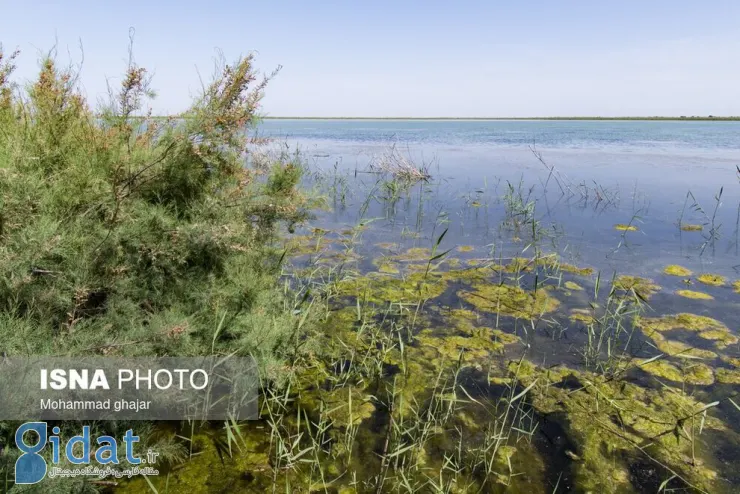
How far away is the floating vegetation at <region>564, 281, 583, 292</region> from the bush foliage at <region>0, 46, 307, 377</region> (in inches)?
209

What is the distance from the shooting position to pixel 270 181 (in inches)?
251

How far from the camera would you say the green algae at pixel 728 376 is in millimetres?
5180

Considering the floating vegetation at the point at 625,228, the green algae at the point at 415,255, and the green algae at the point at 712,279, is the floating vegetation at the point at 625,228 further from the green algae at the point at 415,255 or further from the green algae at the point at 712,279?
the green algae at the point at 415,255

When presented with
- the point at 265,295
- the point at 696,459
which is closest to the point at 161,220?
the point at 265,295

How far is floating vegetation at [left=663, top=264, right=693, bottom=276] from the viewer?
873 cm

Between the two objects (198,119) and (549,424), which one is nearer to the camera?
(549,424)

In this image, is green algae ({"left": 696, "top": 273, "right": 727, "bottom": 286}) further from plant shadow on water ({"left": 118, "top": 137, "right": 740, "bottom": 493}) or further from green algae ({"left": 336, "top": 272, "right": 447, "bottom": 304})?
green algae ({"left": 336, "top": 272, "right": 447, "bottom": 304})

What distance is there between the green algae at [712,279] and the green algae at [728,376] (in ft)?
11.5

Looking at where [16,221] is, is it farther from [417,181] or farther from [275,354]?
[417,181]

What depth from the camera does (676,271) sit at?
8.88m

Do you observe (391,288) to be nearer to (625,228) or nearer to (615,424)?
(615,424)

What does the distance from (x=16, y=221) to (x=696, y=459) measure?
256 inches

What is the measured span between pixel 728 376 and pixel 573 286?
298cm

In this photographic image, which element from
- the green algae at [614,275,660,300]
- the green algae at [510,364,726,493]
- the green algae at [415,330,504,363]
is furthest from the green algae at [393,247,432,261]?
the green algae at [510,364,726,493]
